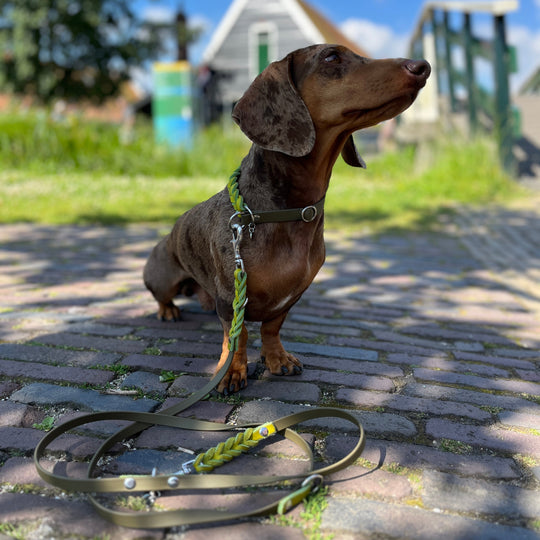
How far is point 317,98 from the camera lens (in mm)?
2262

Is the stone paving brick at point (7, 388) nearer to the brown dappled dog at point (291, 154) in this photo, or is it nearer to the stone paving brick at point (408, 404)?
the brown dappled dog at point (291, 154)

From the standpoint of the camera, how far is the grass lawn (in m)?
7.95

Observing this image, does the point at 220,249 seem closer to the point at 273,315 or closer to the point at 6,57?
the point at 273,315

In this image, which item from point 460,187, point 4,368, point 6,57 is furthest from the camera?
point 6,57

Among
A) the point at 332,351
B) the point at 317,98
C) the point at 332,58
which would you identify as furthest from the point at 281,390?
the point at 332,58

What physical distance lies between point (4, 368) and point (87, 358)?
38 cm

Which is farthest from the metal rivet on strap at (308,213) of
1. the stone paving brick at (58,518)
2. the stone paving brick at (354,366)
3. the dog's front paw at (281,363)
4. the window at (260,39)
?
the window at (260,39)

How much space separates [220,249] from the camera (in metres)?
2.46

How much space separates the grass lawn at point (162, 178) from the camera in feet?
26.1

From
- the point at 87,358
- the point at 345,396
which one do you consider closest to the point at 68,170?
the point at 87,358

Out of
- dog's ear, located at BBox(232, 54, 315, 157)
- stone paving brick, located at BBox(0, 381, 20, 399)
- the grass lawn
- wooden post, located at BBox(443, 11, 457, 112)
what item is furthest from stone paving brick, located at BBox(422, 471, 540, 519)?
wooden post, located at BBox(443, 11, 457, 112)

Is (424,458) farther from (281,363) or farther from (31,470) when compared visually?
(31,470)

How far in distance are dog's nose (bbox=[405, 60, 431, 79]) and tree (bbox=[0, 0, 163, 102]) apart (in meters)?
28.9

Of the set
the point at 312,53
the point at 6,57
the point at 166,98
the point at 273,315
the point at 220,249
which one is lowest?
the point at 273,315
